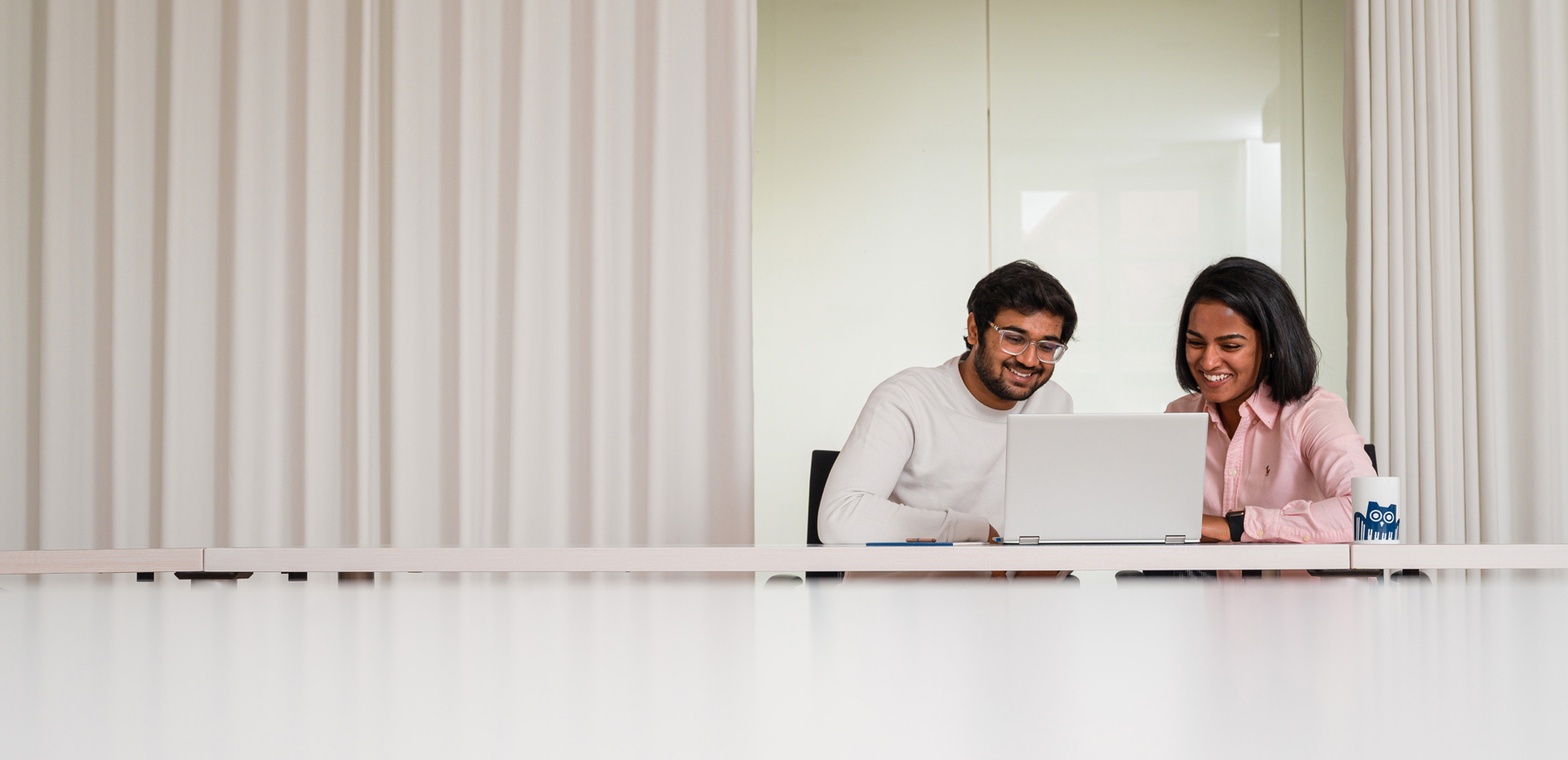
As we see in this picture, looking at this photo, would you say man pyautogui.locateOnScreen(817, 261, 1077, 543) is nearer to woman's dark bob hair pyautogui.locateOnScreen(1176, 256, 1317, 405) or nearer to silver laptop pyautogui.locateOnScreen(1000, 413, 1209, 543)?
woman's dark bob hair pyautogui.locateOnScreen(1176, 256, 1317, 405)

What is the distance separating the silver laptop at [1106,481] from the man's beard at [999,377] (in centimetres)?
83

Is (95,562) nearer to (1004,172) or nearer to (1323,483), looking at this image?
(1323,483)

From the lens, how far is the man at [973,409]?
2566mm

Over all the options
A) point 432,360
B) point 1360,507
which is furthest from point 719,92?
point 1360,507

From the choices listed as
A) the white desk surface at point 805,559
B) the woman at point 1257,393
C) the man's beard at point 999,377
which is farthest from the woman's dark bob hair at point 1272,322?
the white desk surface at point 805,559

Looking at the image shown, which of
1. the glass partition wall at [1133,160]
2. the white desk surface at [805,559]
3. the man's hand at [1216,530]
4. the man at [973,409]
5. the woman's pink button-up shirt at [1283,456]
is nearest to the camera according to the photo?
the white desk surface at [805,559]

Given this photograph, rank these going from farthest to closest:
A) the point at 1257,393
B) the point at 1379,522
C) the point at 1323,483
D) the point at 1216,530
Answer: the point at 1257,393, the point at 1323,483, the point at 1216,530, the point at 1379,522

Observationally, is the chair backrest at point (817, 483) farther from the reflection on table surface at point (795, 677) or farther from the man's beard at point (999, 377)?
the reflection on table surface at point (795, 677)

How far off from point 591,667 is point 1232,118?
412 cm

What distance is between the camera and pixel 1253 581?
1549 millimetres

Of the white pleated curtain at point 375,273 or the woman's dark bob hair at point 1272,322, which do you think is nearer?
the woman's dark bob hair at point 1272,322

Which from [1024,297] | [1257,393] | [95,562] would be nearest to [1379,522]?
[1257,393]

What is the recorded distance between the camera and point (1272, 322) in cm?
248

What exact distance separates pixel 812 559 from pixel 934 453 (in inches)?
45.8
